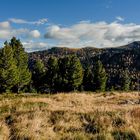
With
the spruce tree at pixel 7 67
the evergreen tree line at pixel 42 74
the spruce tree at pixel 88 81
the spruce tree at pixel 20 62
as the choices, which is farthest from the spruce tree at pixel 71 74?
the spruce tree at pixel 7 67

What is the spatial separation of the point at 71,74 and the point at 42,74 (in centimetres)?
1191

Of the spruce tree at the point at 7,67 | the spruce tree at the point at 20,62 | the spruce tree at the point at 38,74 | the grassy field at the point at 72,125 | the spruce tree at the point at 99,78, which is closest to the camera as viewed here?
the grassy field at the point at 72,125

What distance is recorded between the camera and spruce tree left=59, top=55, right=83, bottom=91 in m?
86.4

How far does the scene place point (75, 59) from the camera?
8794cm

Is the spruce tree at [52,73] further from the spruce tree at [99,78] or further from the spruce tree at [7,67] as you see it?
the spruce tree at [7,67]

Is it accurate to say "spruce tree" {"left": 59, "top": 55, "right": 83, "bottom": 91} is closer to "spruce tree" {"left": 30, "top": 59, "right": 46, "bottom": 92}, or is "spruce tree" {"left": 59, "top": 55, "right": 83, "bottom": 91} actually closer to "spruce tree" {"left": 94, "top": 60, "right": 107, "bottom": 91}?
"spruce tree" {"left": 94, "top": 60, "right": 107, "bottom": 91}

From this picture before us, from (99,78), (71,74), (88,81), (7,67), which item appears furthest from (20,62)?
(99,78)

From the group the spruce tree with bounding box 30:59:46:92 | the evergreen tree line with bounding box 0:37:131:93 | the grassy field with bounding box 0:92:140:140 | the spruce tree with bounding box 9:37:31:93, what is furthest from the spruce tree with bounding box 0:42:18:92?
the grassy field with bounding box 0:92:140:140

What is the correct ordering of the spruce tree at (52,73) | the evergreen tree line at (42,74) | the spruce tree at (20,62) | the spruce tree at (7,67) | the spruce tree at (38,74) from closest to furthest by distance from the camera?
the spruce tree at (7,67) < the evergreen tree line at (42,74) < the spruce tree at (20,62) < the spruce tree at (52,73) < the spruce tree at (38,74)

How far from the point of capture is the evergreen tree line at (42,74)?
71.2 metres

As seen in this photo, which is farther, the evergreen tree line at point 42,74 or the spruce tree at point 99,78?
the spruce tree at point 99,78

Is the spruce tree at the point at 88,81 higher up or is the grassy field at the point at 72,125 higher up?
the grassy field at the point at 72,125

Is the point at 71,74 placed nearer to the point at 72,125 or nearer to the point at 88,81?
the point at 88,81

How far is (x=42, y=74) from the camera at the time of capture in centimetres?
9506
